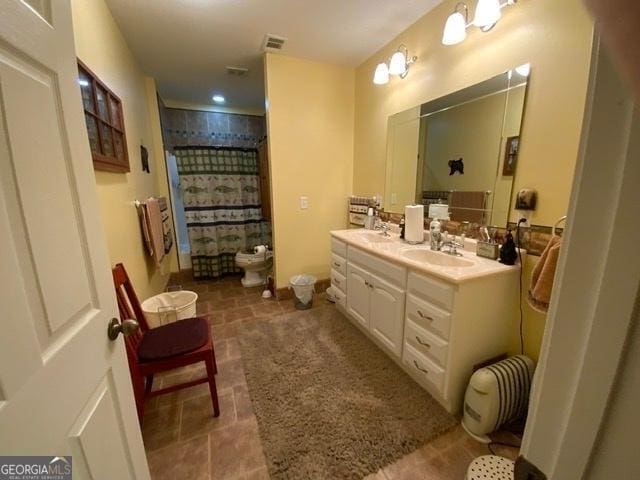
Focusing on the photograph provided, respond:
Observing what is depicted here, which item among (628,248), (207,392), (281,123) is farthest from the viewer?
(281,123)

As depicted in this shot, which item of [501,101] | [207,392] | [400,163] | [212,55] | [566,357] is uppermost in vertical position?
[212,55]

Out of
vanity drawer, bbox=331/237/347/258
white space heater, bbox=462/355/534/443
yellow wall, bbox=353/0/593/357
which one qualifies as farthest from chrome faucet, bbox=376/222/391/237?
white space heater, bbox=462/355/534/443

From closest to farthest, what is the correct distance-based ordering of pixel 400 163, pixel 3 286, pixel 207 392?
pixel 3 286 < pixel 207 392 < pixel 400 163

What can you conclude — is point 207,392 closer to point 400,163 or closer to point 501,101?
point 400,163

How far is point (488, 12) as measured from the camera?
4.53 ft

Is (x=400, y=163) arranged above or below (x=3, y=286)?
above

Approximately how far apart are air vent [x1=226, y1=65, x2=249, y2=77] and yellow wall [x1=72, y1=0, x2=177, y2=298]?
0.87m

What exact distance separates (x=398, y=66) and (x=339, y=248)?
61.5 inches

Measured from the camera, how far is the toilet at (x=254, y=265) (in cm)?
337

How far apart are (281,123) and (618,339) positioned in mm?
2761

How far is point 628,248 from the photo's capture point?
0.90ft

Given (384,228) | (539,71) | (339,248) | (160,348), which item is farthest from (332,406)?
(539,71)

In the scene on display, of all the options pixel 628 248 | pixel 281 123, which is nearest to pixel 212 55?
pixel 281 123

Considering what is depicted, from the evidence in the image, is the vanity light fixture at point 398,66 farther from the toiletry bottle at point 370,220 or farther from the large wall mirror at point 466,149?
the toiletry bottle at point 370,220
